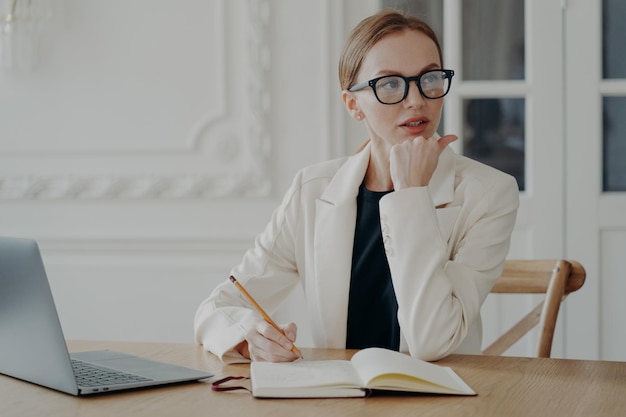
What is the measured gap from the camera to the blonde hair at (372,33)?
1.88 m

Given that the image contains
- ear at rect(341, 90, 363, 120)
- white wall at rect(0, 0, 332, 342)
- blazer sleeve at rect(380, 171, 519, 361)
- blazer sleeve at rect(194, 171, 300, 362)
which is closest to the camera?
blazer sleeve at rect(380, 171, 519, 361)

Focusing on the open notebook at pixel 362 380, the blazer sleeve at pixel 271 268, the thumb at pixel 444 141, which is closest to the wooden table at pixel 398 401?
the open notebook at pixel 362 380

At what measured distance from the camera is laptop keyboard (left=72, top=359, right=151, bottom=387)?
1319 mm

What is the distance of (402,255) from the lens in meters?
1.64

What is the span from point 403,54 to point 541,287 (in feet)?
2.01

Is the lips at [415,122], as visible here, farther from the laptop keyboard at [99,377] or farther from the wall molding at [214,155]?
the wall molding at [214,155]

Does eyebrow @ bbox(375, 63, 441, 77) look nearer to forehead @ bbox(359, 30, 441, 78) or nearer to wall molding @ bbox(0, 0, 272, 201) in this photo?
forehead @ bbox(359, 30, 441, 78)

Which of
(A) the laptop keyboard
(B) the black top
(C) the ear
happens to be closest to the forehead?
(C) the ear

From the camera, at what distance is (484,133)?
3.10 m

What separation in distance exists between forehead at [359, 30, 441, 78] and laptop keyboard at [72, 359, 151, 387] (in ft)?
2.68

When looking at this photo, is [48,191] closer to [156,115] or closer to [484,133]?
[156,115]

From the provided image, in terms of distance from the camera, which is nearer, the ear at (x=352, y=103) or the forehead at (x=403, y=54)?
the forehead at (x=403, y=54)

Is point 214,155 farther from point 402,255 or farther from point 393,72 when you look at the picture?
point 402,255

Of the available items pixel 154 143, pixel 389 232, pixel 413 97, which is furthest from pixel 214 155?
pixel 389 232
